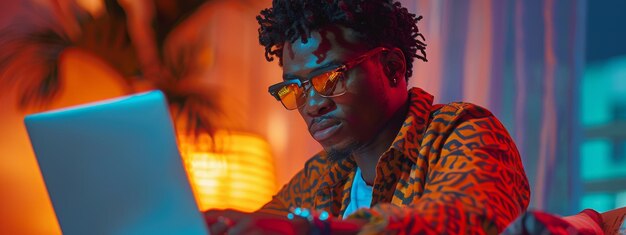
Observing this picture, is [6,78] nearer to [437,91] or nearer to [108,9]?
[108,9]

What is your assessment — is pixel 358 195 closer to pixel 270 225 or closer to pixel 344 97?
pixel 344 97

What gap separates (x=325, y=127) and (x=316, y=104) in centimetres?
5

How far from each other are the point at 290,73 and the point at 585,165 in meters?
2.08

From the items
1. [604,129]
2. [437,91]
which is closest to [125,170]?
[437,91]

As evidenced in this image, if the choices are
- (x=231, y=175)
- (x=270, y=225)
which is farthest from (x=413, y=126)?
(x=231, y=175)

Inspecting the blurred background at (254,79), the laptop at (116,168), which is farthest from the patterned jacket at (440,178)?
the blurred background at (254,79)

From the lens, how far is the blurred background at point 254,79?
2.79 meters

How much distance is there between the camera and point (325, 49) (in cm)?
168

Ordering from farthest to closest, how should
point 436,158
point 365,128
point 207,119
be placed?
1. point 207,119
2. point 365,128
3. point 436,158

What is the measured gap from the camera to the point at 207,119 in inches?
149

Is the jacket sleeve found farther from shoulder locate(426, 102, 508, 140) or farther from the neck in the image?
the neck

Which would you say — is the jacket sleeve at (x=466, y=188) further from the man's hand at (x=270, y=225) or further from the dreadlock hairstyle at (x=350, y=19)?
the dreadlock hairstyle at (x=350, y=19)

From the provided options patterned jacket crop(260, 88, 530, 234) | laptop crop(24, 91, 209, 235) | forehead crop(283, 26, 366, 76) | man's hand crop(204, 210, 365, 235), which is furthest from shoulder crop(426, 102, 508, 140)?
laptop crop(24, 91, 209, 235)

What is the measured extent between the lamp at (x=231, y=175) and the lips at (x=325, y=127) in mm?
1884
